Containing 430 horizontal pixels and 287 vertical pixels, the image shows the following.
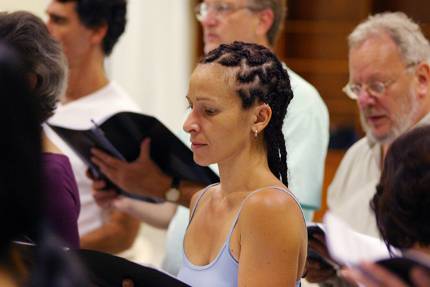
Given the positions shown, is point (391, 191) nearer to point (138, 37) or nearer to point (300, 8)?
point (138, 37)

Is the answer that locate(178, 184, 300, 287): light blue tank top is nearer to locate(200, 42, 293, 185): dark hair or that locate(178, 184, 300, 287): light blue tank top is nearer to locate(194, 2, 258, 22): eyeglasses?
locate(200, 42, 293, 185): dark hair

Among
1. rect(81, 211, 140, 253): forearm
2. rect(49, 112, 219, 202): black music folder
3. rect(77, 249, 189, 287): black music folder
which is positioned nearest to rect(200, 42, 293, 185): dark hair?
rect(77, 249, 189, 287): black music folder

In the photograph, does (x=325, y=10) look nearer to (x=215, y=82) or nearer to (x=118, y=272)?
(x=215, y=82)

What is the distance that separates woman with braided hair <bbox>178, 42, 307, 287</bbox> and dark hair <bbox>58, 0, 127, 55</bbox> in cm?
147

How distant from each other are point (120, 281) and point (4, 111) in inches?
31.2

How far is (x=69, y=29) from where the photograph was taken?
3334mm

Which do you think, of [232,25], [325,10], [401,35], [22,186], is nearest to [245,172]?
[22,186]

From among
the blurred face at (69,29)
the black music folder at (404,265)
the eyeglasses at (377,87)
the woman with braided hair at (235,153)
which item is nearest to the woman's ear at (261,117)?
the woman with braided hair at (235,153)

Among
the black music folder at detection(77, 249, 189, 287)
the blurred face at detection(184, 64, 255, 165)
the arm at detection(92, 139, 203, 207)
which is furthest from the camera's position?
the arm at detection(92, 139, 203, 207)

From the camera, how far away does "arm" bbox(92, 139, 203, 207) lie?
260 cm

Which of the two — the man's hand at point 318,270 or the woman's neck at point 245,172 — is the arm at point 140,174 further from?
the woman's neck at point 245,172

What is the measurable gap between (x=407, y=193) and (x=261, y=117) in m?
0.43

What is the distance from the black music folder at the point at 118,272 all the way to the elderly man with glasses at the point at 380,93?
118 centimetres

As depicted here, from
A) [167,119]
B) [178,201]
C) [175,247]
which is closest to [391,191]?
[178,201]
